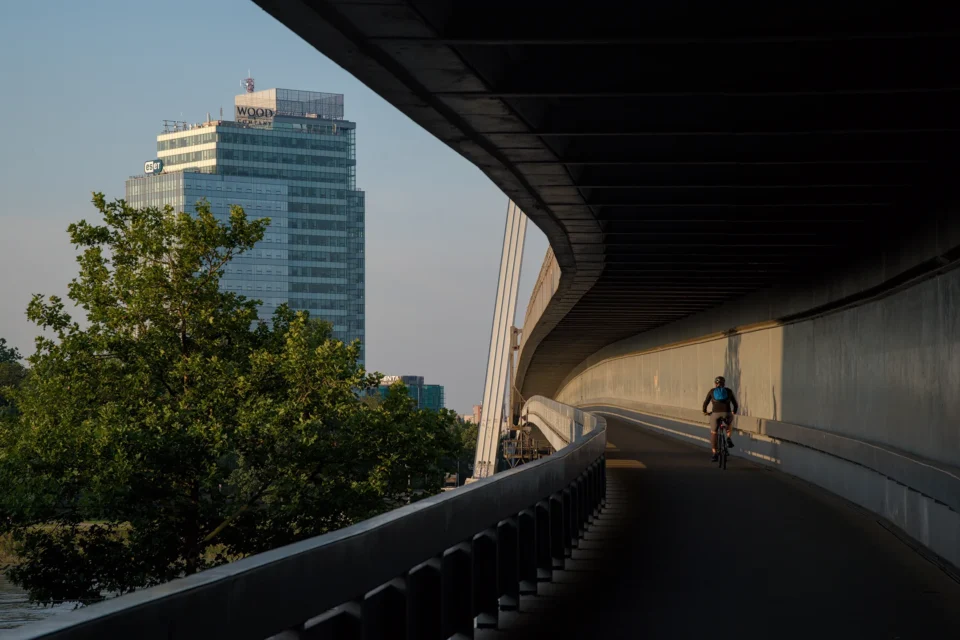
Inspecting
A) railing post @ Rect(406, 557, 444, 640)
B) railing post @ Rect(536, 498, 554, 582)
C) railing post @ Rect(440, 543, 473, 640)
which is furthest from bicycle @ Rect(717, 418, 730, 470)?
railing post @ Rect(406, 557, 444, 640)

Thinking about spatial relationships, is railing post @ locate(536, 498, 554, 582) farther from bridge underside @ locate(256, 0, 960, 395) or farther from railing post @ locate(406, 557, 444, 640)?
railing post @ locate(406, 557, 444, 640)

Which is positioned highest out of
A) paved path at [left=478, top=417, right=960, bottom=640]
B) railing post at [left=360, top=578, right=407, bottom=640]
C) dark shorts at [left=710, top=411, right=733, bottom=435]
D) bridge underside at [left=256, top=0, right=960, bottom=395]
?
bridge underside at [left=256, top=0, right=960, bottom=395]

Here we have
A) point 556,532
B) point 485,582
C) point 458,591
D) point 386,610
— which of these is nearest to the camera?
point 386,610

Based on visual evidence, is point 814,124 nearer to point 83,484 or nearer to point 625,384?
point 83,484

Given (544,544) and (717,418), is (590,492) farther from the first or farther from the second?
(717,418)

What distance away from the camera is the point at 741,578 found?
1083 cm

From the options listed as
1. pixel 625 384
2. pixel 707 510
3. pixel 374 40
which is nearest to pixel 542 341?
pixel 625 384

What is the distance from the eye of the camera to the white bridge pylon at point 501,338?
53.8 metres

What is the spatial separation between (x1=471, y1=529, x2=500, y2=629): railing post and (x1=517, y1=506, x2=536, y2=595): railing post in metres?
1.23

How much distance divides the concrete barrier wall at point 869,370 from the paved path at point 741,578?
1248mm

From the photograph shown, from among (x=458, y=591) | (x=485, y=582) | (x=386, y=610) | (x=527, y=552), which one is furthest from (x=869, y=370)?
(x=386, y=610)

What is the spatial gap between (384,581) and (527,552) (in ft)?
13.7

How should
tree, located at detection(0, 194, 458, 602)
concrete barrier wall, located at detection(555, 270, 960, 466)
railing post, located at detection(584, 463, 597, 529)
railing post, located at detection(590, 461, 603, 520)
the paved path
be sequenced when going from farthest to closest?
tree, located at detection(0, 194, 458, 602)
railing post, located at detection(590, 461, 603, 520)
railing post, located at detection(584, 463, 597, 529)
concrete barrier wall, located at detection(555, 270, 960, 466)
the paved path

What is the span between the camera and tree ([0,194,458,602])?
32469mm
